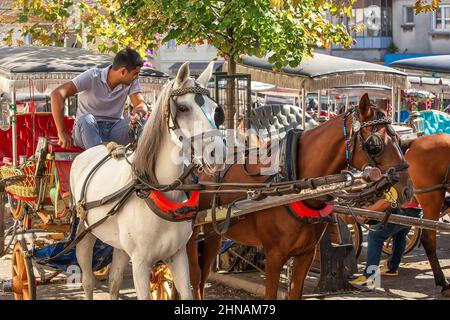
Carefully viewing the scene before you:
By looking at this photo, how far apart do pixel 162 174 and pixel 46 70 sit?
8.60ft

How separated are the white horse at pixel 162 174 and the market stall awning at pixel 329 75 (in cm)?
693

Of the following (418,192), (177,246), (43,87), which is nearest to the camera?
(177,246)

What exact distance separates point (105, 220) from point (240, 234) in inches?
53.9

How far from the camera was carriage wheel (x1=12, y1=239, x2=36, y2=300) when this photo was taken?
7746 millimetres

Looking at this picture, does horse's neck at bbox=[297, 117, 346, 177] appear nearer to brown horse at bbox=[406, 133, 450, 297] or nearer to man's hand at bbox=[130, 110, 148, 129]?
man's hand at bbox=[130, 110, 148, 129]

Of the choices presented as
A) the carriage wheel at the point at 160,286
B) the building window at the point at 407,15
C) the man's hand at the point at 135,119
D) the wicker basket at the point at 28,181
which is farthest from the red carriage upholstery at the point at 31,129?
the building window at the point at 407,15

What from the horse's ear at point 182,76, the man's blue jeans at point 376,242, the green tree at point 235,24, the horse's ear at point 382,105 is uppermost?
the green tree at point 235,24

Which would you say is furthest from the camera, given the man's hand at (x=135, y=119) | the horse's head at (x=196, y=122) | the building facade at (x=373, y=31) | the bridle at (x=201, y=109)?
the building facade at (x=373, y=31)

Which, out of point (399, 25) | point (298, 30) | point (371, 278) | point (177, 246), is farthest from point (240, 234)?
point (399, 25)

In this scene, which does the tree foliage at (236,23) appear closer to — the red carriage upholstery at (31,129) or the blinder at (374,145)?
the red carriage upholstery at (31,129)

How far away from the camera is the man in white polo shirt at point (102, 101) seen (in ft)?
23.5

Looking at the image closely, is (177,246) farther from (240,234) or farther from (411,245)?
(411,245)

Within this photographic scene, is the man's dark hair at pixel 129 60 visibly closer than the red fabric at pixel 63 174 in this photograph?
Yes
